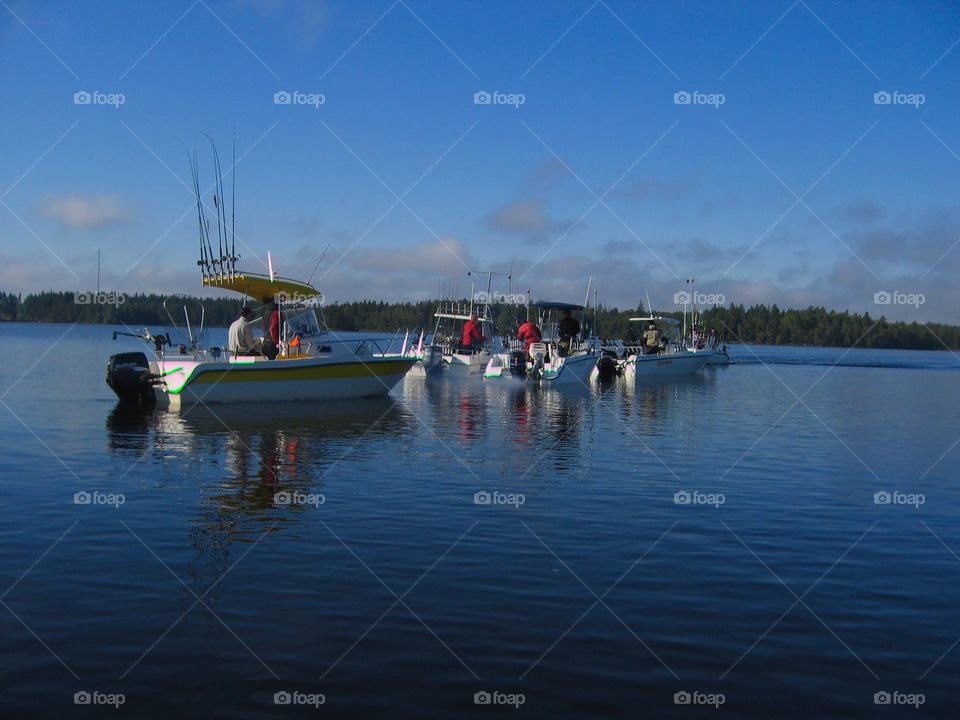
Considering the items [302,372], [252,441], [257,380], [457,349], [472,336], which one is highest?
[472,336]

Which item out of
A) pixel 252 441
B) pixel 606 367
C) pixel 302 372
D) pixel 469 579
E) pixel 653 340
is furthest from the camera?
pixel 653 340

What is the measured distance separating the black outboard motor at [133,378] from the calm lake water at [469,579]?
294 inches

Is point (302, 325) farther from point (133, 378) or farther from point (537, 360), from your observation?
point (537, 360)

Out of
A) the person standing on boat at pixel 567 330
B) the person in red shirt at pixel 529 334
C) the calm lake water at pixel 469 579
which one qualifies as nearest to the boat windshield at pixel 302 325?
the calm lake water at pixel 469 579

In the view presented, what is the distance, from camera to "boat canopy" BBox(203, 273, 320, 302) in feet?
104

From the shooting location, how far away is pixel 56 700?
732 cm

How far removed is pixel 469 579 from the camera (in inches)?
426

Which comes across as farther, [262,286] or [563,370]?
[563,370]

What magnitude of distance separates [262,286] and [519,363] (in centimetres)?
2295

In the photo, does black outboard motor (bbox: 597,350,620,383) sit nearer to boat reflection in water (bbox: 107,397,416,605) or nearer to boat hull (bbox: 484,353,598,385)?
boat hull (bbox: 484,353,598,385)

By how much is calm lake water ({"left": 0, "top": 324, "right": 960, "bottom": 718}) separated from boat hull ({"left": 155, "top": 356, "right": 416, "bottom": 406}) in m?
7.00

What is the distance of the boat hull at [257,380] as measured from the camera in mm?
30531

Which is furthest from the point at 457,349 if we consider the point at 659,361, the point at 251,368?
the point at 251,368

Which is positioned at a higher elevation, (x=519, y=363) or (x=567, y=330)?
(x=567, y=330)
